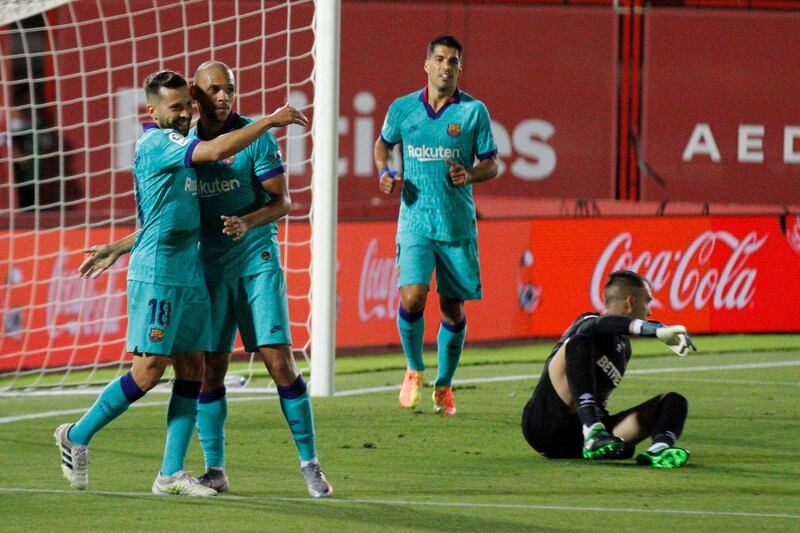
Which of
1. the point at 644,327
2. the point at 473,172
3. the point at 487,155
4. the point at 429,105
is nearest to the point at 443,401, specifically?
the point at 473,172

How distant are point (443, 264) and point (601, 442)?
2.15m

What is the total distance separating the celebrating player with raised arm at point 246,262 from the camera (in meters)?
5.72

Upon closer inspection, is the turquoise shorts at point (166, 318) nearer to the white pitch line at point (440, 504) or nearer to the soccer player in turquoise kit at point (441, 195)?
the white pitch line at point (440, 504)

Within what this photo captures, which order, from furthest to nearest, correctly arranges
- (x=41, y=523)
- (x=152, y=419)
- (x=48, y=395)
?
1. (x=48, y=395)
2. (x=152, y=419)
3. (x=41, y=523)

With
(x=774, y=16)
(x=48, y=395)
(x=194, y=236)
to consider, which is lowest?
(x=48, y=395)

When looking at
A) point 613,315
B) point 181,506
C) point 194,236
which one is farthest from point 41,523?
point 613,315

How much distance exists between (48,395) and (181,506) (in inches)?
160

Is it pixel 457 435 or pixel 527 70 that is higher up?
pixel 527 70

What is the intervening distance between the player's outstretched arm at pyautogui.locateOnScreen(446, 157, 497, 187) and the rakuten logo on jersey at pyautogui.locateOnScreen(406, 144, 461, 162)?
0.23 feet

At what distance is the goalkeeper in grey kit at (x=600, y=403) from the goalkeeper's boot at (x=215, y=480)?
152 centimetres

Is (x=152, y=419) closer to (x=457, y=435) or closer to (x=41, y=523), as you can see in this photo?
(x=457, y=435)

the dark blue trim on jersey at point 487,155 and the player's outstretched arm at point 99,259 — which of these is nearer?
the player's outstretched arm at point 99,259

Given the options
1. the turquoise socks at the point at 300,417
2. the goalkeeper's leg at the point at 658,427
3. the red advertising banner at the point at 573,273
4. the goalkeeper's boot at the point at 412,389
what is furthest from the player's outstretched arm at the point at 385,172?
Answer: the red advertising banner at the point at 573,273

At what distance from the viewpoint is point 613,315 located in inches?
251
